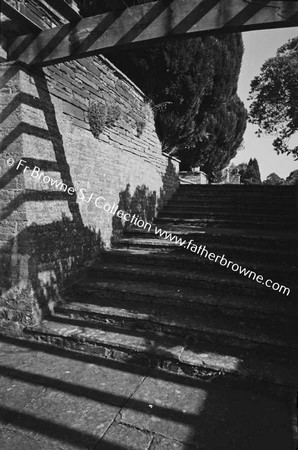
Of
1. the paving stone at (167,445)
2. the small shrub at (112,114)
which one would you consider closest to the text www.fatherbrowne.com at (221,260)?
the small shrub at (112,114)

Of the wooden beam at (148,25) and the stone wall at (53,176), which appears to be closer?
the wooden beam at (148,25)

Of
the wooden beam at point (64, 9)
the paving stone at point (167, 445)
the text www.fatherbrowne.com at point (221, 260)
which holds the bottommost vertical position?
the paving stone at point (167, 445)

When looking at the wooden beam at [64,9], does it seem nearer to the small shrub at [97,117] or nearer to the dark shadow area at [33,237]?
the dark shadow area at [33,237]

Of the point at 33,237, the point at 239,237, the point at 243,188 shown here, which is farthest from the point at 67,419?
the point at 243,188

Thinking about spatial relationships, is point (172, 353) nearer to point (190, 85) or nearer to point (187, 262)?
point (187, 262)

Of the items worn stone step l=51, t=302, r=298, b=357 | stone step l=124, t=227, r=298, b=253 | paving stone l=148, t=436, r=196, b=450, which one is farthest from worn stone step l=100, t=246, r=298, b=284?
paving stone l=148, t=436, r=196, b=450

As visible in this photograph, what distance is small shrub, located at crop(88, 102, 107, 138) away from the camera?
509cm

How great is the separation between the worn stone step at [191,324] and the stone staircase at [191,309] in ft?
0.04

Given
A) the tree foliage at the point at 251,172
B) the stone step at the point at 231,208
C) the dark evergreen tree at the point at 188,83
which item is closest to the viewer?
the stone step at the point at 231,208

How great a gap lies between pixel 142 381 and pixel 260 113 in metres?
8.87

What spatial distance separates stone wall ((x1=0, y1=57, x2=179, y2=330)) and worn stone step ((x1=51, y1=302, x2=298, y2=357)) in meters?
0.68

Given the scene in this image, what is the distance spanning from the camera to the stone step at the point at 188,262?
438 centimetres

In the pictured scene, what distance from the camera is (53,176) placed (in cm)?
432

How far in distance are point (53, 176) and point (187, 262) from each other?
101 inches
